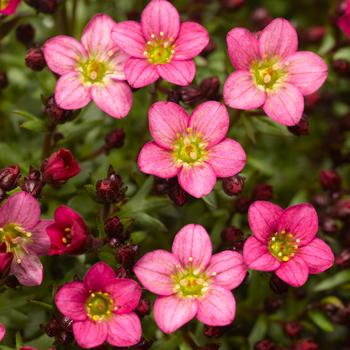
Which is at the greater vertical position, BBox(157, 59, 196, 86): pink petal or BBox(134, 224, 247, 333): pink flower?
BBox(157, 59, 196, 86): pink petal

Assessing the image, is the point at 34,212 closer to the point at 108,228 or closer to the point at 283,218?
the point at 108,228

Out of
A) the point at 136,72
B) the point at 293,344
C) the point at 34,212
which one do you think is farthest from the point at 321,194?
the point at 34,212

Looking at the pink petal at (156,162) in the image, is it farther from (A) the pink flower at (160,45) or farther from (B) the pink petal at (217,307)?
(B) the pink petal at (217,307)

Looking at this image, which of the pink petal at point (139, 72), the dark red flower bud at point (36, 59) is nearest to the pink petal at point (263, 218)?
the pink petal at point (139, 72)

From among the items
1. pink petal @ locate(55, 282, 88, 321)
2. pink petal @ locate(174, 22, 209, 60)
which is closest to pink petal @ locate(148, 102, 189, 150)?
pink petal @ locate(174, 22, 209, 60)

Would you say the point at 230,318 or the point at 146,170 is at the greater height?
the point at 146,170

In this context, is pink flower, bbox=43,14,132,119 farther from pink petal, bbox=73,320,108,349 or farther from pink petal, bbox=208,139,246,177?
pink petal, bbox=73,320,108,349

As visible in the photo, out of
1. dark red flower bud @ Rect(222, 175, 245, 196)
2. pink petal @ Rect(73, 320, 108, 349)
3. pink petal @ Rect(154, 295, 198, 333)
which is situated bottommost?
pink petal @ Rect(73, 320, 108, 349)
